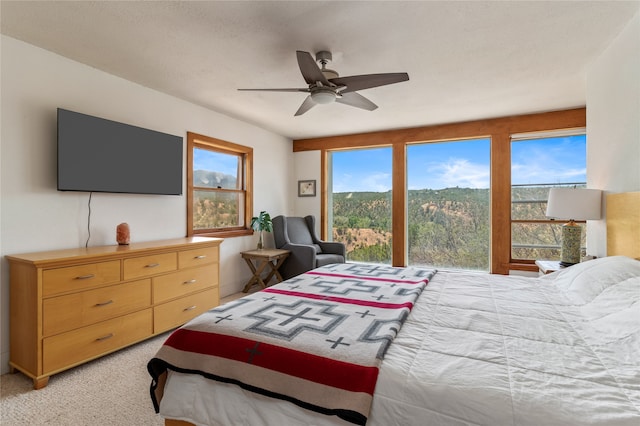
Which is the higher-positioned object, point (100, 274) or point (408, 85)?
point (408, 85)

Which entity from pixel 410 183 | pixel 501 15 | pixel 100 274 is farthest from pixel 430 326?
pixel 410 183

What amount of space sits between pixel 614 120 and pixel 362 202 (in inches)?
135

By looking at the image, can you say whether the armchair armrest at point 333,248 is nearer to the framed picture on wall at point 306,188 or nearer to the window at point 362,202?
the window at point 362,202

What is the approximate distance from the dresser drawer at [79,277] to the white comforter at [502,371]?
1.36 m

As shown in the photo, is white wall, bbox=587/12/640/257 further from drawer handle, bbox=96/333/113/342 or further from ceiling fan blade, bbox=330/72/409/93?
drawer handle, bbox=96/333/113/342

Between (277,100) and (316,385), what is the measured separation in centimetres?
324

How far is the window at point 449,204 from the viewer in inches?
181

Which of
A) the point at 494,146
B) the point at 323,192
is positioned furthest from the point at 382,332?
the point at 323,192

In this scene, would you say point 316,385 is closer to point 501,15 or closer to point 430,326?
point 430,326

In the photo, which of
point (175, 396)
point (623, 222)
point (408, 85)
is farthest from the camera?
point (408, 85)

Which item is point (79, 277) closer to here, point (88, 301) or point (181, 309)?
point (88, 301)

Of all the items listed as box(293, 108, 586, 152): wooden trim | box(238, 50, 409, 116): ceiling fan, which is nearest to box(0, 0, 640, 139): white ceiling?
box(238, 50, 409, 116): ceiling fan

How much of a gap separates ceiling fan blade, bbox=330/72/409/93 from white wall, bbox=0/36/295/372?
220cm

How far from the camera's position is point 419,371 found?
42.0 inches
